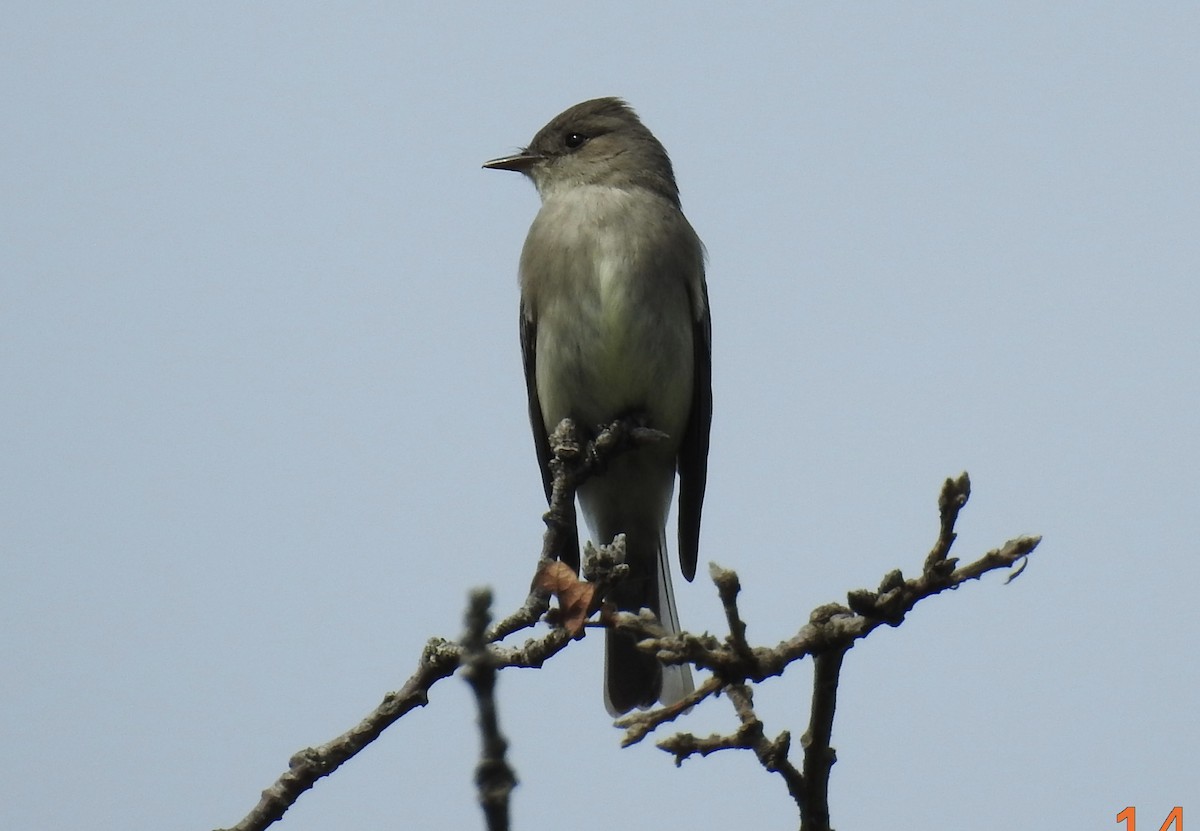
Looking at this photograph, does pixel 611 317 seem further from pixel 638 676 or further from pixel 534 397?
pixel 638 676

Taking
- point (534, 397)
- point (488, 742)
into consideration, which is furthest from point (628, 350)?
point (488, 742)

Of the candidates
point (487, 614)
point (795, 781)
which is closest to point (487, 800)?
point (487, 614)

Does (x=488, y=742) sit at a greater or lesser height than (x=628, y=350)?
lesser

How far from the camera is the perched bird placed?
797 cm

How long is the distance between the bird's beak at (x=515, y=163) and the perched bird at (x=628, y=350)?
16cm

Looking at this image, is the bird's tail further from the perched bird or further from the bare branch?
the bare branch

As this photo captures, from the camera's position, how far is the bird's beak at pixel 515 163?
9.62 meters

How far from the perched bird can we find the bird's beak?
0.16 meters

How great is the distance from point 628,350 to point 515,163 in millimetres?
2219

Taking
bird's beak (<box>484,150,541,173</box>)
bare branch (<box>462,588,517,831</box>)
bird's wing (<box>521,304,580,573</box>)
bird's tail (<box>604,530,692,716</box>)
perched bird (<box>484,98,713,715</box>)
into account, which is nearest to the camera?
bare branch (<box>462,588,517,831</box>)

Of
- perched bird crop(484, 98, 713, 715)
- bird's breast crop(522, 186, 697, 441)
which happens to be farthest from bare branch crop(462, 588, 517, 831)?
bird's breast crop(522, 186, 697, 441)

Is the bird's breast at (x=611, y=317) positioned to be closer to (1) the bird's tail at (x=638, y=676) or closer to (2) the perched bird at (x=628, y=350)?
(2) the perched bird at (x=628, y=350)

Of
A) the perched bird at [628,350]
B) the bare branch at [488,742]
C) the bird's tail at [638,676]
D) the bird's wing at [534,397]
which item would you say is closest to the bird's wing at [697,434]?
the perched bird at [628,350]

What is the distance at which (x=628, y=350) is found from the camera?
26.1ft
